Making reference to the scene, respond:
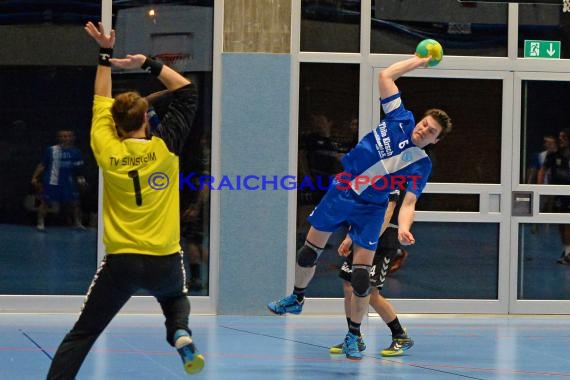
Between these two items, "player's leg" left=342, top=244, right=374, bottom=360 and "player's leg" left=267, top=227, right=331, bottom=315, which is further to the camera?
"player's leg" left=267, top=227, right=331, bottom=315

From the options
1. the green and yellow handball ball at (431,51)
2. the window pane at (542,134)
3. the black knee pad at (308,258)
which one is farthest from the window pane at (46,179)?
the window pane at (542,134)

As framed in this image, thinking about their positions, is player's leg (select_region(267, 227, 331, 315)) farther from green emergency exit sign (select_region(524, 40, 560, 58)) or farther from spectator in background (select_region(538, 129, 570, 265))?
green emergency exit sign (select_region(524, 40, 560, 58))

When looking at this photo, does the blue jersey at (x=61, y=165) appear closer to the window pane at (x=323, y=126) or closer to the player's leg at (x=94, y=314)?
the window pane at (x=323, y=126)

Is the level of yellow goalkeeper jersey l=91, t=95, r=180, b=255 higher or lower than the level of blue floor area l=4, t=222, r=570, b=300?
higher

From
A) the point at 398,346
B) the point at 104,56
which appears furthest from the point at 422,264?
the point at 104,56

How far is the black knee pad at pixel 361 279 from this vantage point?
924cm

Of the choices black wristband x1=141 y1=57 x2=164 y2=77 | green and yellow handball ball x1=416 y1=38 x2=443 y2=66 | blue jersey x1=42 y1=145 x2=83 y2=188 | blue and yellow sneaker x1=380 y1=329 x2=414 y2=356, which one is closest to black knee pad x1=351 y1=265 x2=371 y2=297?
blue and yellow sneaker x1=380 y1=329 x2=414 y2=356

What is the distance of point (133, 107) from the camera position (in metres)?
6.54

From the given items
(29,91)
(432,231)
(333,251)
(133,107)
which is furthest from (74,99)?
(133,107)

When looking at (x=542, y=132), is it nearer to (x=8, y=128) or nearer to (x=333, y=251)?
(x=333, y=251)

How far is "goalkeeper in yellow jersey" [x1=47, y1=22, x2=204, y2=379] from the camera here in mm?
6449

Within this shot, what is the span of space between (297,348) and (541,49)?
16.5 feet

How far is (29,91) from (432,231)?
15.2 feet

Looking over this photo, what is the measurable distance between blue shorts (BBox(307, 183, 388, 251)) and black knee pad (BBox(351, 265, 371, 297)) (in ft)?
0.59
